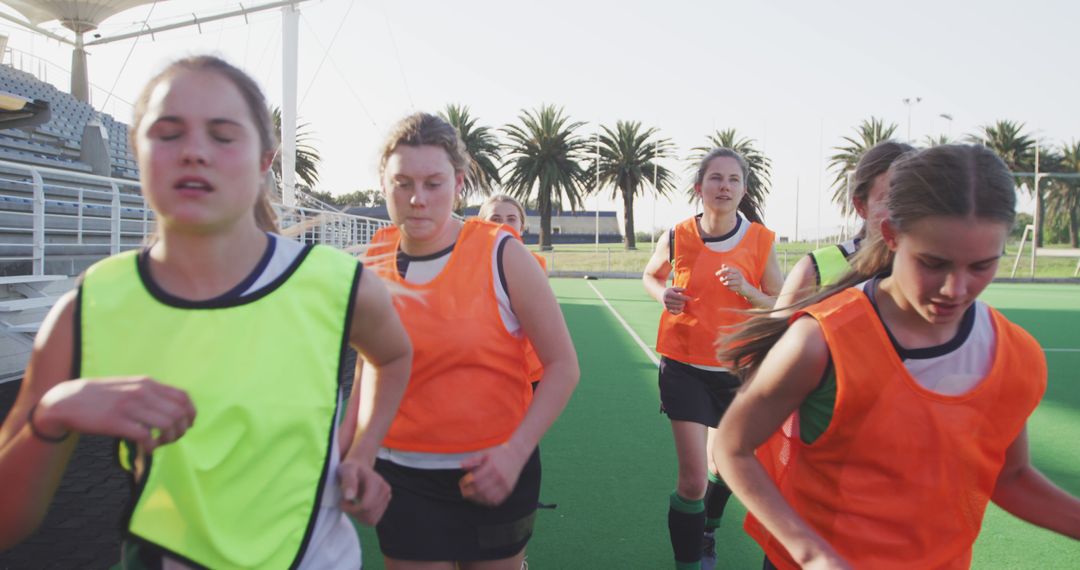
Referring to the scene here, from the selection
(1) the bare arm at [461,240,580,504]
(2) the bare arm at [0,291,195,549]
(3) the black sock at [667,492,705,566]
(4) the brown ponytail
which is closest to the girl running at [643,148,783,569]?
(3) the black sock at [667,492,705,566]

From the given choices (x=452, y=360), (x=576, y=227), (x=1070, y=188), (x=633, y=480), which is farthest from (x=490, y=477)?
(x=576, y=227)

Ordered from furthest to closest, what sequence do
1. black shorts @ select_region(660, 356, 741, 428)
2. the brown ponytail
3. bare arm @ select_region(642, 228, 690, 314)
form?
bare arm @ select_region(642, 228, 690, 314) < black shorts @ select_region(660, 356, 741, 428) < the brown ponytail

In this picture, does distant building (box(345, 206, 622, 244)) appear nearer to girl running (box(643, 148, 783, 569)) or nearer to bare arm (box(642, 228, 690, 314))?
bare arm (box(642, 228, 690, 314))

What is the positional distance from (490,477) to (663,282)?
3.12m

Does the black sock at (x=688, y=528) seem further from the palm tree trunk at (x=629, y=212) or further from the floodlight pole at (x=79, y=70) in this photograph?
the palm tree trunk at (x=629, y=212)

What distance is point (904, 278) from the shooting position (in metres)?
1.69

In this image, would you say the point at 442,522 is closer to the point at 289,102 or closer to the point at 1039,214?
the point at 289,102

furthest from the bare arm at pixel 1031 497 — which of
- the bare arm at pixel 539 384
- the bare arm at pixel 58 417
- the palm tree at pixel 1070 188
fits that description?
the palm tree at pixel 1070 188

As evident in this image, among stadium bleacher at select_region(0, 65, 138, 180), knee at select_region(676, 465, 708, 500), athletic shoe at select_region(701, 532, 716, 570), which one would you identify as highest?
stadium bleacher at select_region(0, 65, 138, 180)

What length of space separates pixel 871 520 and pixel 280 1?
2432 cm

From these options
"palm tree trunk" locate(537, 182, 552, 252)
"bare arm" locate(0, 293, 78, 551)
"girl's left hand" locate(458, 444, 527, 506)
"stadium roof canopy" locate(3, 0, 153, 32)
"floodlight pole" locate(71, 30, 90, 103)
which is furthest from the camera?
"palm tree trunk" locate(537, 182, 552, 252)

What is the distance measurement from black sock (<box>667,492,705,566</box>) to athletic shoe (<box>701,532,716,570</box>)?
191mm

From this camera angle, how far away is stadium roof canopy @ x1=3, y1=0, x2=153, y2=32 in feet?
119

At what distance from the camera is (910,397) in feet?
5.43
